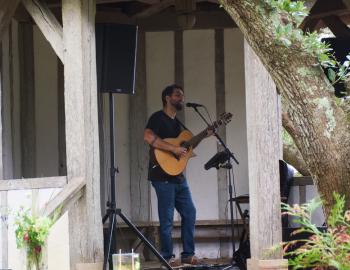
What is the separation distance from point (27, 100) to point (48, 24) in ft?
7.56

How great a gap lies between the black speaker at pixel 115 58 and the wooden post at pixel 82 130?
0.34 feet

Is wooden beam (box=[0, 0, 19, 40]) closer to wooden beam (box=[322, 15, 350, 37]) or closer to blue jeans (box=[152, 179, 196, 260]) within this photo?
blue jeans (box=[152, 179, 196, 260])

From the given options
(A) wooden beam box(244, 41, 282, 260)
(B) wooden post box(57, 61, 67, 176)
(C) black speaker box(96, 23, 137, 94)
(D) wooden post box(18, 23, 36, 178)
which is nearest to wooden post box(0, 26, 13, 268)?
(D) wooden post box(18, 23, 36, 178)

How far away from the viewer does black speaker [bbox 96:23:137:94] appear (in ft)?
21.7

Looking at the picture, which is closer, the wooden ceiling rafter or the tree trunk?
the tree trunk

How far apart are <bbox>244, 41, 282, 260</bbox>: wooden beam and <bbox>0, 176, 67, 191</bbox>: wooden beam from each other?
1.47 meters

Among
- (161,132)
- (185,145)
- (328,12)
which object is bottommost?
(185,145)

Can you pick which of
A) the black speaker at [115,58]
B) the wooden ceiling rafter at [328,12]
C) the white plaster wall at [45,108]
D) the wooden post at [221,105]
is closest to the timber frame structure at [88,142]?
the black speaker at [115,58]

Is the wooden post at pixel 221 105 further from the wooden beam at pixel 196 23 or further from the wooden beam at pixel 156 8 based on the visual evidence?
the wooden beam at pixel 156 8

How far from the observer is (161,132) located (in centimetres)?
779

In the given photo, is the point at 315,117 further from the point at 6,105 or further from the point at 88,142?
the point at 6,105

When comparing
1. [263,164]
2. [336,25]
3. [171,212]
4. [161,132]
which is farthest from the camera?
[336,25]

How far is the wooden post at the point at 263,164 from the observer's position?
6.11 metres

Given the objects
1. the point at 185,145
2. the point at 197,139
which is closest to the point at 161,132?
the point at 185,145
